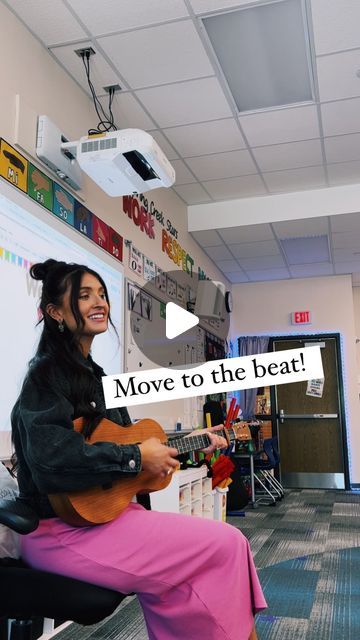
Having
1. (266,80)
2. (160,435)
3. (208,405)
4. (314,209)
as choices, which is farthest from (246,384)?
(208,405)

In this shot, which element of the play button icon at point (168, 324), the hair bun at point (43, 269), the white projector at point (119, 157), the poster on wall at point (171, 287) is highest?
the white projector at point (119, 157)

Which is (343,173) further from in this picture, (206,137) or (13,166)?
(13,166)

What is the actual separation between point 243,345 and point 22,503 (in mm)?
6661

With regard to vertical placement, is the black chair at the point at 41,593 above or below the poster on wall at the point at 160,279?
below

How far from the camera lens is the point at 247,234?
228 inches

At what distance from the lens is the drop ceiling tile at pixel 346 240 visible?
5.85 meters

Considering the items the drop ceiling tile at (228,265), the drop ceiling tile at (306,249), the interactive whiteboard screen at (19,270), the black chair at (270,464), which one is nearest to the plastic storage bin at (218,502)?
the black chair at (270,464)

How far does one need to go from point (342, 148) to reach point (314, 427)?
4327 mm

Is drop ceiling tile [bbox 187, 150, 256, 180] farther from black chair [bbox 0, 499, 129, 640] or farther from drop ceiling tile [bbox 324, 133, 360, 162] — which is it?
black chair [bbox 0, 499, 129, 640]

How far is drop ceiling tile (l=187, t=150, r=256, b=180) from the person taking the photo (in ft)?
14.8

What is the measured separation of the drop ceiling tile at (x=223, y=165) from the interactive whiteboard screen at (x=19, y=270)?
1870mm

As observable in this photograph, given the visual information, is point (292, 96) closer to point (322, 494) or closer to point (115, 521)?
point (115, 521)

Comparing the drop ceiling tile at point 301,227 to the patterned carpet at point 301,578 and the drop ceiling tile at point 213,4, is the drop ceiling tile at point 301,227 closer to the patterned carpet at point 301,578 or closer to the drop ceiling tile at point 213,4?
the drop ceiling tile at point 213,4

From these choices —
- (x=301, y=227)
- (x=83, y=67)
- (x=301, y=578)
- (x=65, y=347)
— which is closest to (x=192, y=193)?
(x=301, y=227)
